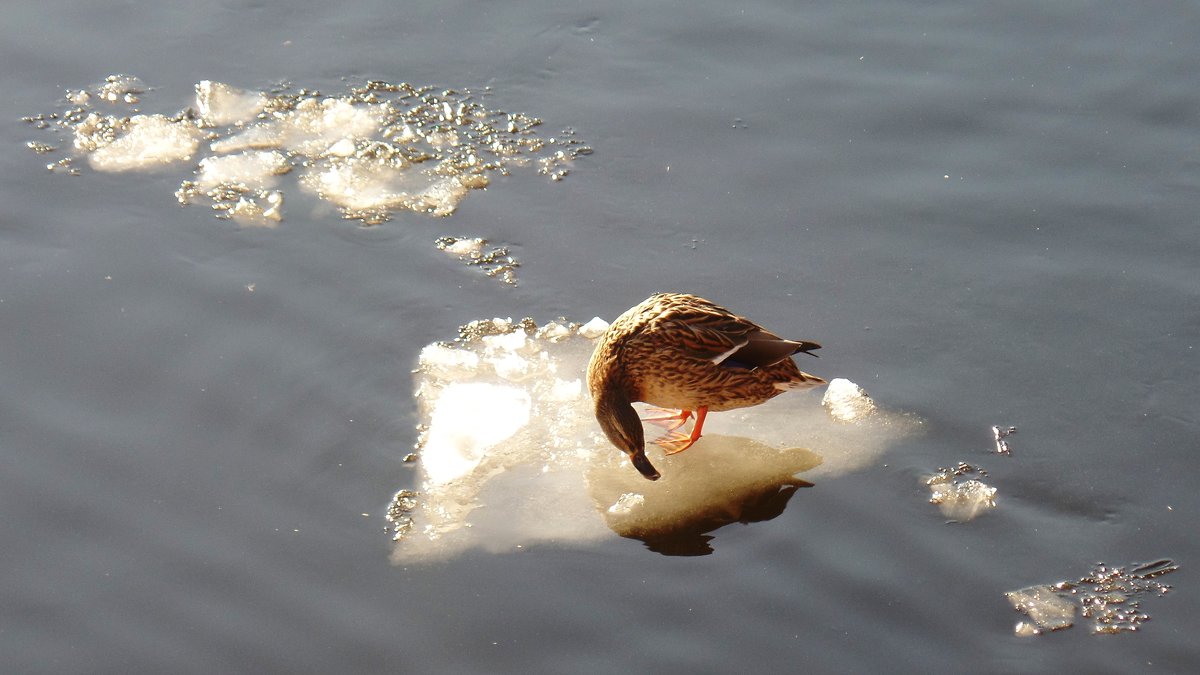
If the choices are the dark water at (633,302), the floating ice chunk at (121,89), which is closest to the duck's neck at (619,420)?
the dark water at (633,302)

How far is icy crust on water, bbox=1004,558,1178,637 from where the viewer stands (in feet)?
11.6

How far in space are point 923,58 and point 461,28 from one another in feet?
7.92

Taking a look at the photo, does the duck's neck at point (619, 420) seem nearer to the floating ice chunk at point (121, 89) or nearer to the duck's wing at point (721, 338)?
the duck's wing at point (721, 338)

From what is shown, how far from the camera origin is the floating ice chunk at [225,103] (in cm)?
588

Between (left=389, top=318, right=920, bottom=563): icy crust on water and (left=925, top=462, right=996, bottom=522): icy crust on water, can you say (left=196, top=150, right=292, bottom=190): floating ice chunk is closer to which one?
(left=389, top=318, right=920, bottom=563): icy crust on water

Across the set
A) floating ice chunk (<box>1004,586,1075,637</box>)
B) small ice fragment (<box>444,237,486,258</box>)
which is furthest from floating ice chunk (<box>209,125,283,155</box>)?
floating ice chunk (<box>1004,586,1075,637</box>)

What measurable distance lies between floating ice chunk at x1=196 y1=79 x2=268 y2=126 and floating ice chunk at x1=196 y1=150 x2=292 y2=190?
0.28 m

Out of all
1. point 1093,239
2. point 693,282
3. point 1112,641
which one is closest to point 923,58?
point 1093,239

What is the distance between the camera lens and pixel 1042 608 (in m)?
3.59

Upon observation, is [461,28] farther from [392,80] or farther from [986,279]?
[986,279]

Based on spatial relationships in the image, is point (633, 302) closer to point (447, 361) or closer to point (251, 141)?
point (447, 361)

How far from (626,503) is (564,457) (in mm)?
313

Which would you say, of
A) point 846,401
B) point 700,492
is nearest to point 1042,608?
point 846,401

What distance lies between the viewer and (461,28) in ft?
21.4
